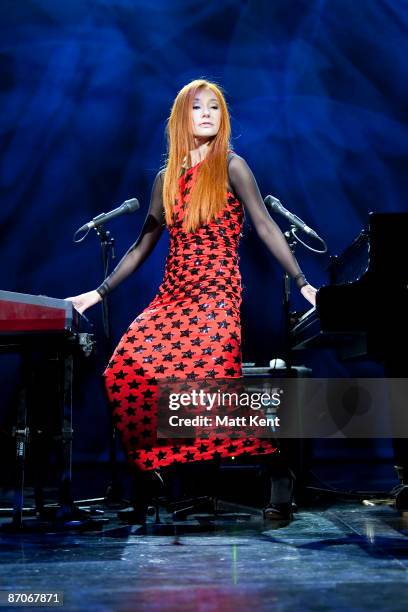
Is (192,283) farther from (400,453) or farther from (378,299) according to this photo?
(400,453)

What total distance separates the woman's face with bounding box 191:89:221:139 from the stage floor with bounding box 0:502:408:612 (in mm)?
1412

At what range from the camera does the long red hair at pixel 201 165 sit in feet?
9.93

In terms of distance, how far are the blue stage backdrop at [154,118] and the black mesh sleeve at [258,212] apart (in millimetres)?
2691

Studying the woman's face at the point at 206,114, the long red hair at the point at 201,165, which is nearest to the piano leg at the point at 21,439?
the long red hair at the point at 201,165

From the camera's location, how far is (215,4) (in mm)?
5902

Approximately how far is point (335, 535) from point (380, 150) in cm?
380

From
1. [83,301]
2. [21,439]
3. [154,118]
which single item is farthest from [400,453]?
[154,118]

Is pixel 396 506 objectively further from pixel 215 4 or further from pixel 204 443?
pixel 215 4

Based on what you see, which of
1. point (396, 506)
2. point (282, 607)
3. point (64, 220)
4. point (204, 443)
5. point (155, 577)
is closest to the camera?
point (282, 607)

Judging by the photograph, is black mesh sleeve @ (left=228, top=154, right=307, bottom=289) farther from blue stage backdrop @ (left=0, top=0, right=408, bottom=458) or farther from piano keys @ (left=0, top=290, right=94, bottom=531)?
blue stage backdrop @ (left=0, top=0, right=408, bottom=458)

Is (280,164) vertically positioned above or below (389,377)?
above

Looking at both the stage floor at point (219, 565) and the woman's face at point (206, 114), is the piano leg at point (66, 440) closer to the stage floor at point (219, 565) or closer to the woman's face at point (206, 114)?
the stage floor at point (219, 565)

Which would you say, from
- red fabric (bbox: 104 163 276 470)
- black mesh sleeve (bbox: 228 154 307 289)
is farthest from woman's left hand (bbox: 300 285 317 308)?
red fabric (bbox: 104 163 276 470)

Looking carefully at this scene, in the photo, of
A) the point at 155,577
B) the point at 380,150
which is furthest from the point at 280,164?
the point at 155,577
